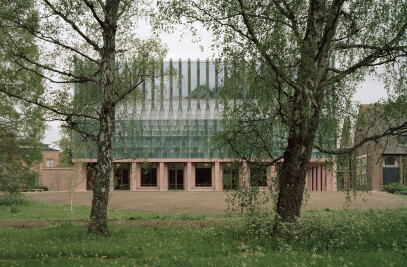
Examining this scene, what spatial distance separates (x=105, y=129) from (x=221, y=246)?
5.26 meters

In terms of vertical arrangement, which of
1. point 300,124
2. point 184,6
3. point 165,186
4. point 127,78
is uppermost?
point 184,6

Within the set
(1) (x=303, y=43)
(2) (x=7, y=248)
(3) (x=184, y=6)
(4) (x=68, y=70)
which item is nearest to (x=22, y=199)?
(4) (x=68, y=70)

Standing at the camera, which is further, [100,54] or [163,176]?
[163,176]

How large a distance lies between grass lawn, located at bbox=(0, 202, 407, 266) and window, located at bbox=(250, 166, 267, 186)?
1.21 meters

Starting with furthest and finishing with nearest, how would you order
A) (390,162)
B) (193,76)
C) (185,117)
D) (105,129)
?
(185,117)
(193,76)
(390,162)
(105,129)

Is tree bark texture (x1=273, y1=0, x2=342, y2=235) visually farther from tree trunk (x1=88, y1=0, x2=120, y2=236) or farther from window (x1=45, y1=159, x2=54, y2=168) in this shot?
window (x1=45, y1=159, x2=54, y2=168)

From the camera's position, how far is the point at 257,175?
38.6 feet

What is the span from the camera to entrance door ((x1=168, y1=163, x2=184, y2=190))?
193ft

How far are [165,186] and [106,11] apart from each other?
46.2 m

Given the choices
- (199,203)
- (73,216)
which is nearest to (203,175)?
(199,203)

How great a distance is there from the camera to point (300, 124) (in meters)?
10.8

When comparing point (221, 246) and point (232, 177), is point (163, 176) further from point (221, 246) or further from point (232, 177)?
point (221, 246)

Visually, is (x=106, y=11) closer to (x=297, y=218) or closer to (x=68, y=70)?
(x=68, y=70)

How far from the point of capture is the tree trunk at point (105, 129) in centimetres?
1200
